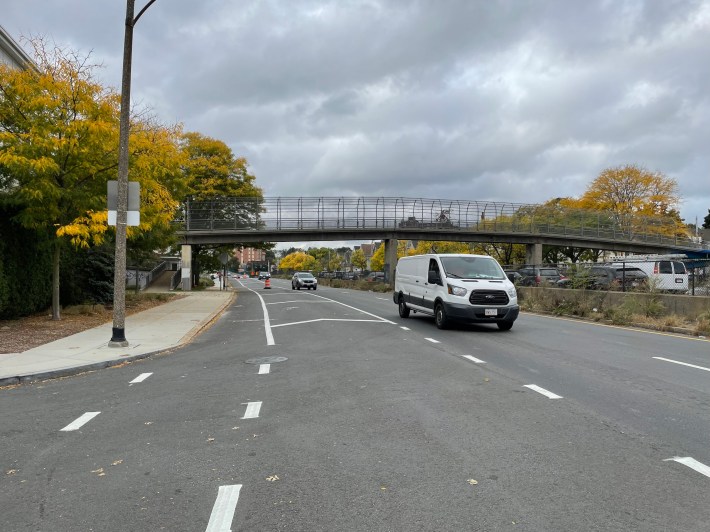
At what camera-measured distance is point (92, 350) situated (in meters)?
10.7

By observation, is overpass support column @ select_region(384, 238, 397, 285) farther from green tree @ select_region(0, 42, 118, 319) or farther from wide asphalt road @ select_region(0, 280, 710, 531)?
wide asphalt road @ select_region(0, 280, 710, 531)

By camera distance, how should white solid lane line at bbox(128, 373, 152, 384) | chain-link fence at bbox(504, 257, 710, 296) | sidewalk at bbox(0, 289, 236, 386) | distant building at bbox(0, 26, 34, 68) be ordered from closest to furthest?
white solid lane line at bbox(128, 373, 152, 384), sidewalk at bbox(0, 289, 236, 386), chain-link fence at bbox(504, 257, 710, 296), distant building at bbox(0, 26, 34, 68)

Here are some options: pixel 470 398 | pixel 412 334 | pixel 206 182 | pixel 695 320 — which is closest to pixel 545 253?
pixel 206 182

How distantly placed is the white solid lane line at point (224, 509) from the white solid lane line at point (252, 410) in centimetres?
196

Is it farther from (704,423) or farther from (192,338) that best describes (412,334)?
(704,423)

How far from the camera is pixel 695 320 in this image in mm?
15102

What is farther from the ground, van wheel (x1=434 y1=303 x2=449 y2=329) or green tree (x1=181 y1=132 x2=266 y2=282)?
green tree (x1=181 y1=132 x2=266 y2=282)

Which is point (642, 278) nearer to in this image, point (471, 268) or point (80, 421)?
point (471, 268)

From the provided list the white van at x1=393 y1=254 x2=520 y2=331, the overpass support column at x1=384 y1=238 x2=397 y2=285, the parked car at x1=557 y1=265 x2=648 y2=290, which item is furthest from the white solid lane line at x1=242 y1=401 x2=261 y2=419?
the overpass support column at x1=384 y1=238 x2=397 y2=285

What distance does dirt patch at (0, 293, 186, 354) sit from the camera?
11469 mm

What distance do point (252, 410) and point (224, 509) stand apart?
2.61 metres

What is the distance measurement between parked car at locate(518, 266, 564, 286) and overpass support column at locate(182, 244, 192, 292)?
88.0 ft

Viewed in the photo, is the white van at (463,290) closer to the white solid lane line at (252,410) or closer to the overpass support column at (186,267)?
the white solid lane line at (252,410)

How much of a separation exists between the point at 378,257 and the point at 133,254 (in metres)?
76.6
